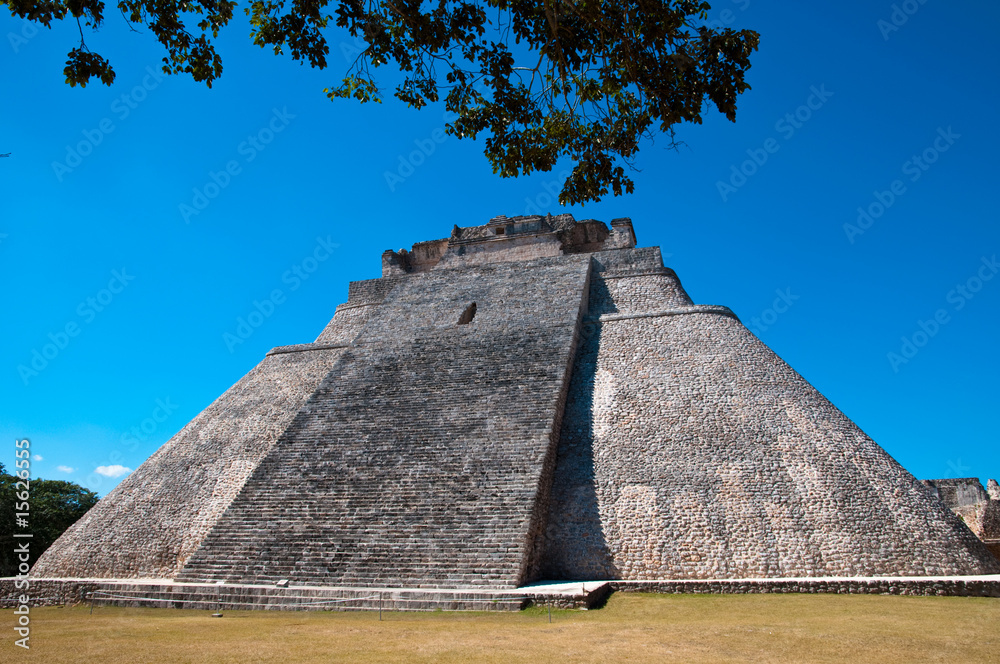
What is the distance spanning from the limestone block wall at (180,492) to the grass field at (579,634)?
1.85 m

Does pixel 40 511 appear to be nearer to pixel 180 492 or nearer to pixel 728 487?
pixel 180 492

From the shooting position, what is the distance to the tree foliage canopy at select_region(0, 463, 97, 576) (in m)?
13.9

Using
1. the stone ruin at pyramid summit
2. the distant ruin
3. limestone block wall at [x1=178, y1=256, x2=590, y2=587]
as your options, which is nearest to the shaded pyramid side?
the stone ruin at pyramid summit

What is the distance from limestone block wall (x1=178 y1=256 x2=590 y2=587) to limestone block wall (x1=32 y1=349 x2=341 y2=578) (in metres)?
0.65

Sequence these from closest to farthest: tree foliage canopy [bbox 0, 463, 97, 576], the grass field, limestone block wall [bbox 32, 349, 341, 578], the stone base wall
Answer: the grass field
the stone base wall
limestone block wall [bbox 32, 349, 341, 578]
tree foliage canopy [bbox 0, 463, 97, 576]

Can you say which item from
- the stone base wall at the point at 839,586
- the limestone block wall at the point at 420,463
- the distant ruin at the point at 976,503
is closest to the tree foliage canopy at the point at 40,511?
the limestone block wall at the point at 420,463

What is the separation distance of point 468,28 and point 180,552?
7.14 meters

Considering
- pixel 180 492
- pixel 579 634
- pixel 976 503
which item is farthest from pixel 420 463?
pixel 976 503

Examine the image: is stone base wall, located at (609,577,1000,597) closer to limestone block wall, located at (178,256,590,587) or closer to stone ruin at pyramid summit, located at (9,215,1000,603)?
stone ruin at pyramid summit, located at (9,215,1000,603)

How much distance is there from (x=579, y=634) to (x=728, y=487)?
11.7ft

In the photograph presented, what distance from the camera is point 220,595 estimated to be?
6.52 meters

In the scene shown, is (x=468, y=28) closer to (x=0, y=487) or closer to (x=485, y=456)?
(x=485, y=456)

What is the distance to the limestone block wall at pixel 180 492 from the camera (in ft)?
26.6

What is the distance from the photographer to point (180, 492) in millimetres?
8930
